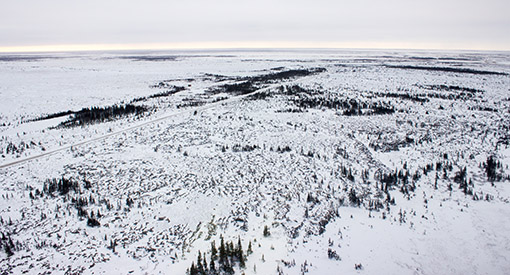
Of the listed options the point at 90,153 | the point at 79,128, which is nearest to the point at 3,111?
the point at 79,128

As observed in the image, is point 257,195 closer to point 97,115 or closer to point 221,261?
point 221,261

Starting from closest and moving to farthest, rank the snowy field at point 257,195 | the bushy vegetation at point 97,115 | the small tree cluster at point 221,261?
the small tree cluster at point 221,261 < the snowy field at point 257,195 < the bushy vegetation at point 97,115

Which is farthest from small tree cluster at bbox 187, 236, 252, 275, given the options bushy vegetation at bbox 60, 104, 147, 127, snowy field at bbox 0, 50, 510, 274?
bushy vegetation at bbox 60, 104, 147, 127

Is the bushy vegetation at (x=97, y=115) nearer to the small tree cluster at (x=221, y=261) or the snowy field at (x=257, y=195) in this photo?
the snowy field at (x=257, y=195)

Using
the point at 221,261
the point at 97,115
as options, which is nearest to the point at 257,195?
the point at 221,261

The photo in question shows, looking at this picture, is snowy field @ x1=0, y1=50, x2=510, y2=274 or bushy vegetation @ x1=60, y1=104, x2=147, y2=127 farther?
bushy vegetation @ x1=60, y1=104, x2=147, y2=127

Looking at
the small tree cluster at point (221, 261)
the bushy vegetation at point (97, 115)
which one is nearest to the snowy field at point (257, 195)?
the small tree cluster at point (221, 261)

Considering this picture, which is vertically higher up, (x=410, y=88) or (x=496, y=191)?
(x=410, y=88)

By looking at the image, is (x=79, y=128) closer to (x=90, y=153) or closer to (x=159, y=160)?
(x=90, y=153)

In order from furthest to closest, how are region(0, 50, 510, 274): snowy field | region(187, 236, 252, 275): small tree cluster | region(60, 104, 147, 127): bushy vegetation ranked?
region(60, 104, 147, 127): bushy vegetation, region(0, 50, 510, 274): snowy field, region(187, 236, 252, 275): small tree cluster

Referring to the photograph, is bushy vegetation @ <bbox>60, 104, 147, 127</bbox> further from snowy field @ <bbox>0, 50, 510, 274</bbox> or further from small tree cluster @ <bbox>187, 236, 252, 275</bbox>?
small tree cluster @ <bbox>187, 236, 252, 275</bbox>

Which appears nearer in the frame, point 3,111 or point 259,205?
point 259,205
